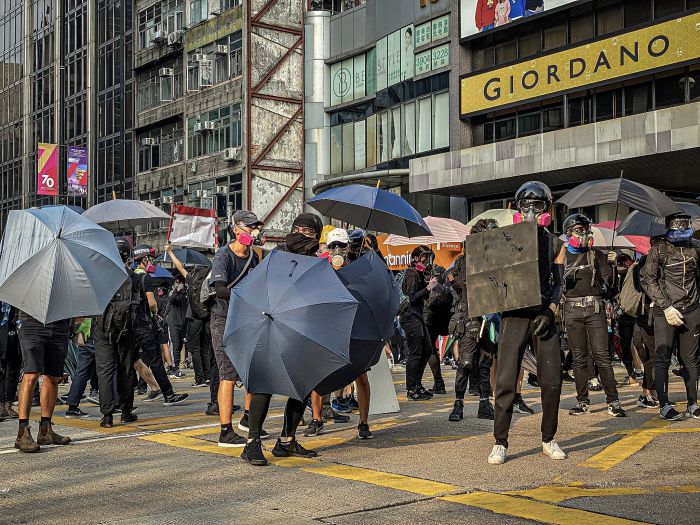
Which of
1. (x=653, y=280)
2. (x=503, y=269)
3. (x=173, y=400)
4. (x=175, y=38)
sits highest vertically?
(x=175, y=38)

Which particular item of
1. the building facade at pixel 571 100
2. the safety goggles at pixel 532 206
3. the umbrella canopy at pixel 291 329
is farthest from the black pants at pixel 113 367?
the building facade at pixel 571 100

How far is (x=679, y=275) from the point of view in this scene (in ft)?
33.6

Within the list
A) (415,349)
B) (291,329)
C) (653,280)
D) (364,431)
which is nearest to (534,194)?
(291,329)

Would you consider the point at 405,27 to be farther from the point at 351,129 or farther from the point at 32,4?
the point at 32,4

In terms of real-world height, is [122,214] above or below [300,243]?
above

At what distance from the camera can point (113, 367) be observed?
35.3 ft

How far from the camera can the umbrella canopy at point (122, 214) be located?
52.2ft

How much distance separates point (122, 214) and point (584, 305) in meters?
7.87

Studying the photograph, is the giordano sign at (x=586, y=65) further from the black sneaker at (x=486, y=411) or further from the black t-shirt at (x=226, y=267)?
the black t-shirt at (x=226, y=267)

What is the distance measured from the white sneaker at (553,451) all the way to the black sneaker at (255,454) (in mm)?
2056

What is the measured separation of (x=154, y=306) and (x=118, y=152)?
148ft

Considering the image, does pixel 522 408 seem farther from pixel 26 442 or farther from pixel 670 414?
pixel 26 442

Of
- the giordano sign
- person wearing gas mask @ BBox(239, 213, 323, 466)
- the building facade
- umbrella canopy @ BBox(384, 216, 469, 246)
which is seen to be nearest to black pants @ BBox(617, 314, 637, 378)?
umbrella canopy @ BBox(384, 216, 469, 246)

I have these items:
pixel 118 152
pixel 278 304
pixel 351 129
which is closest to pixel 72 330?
pixel 278 304
